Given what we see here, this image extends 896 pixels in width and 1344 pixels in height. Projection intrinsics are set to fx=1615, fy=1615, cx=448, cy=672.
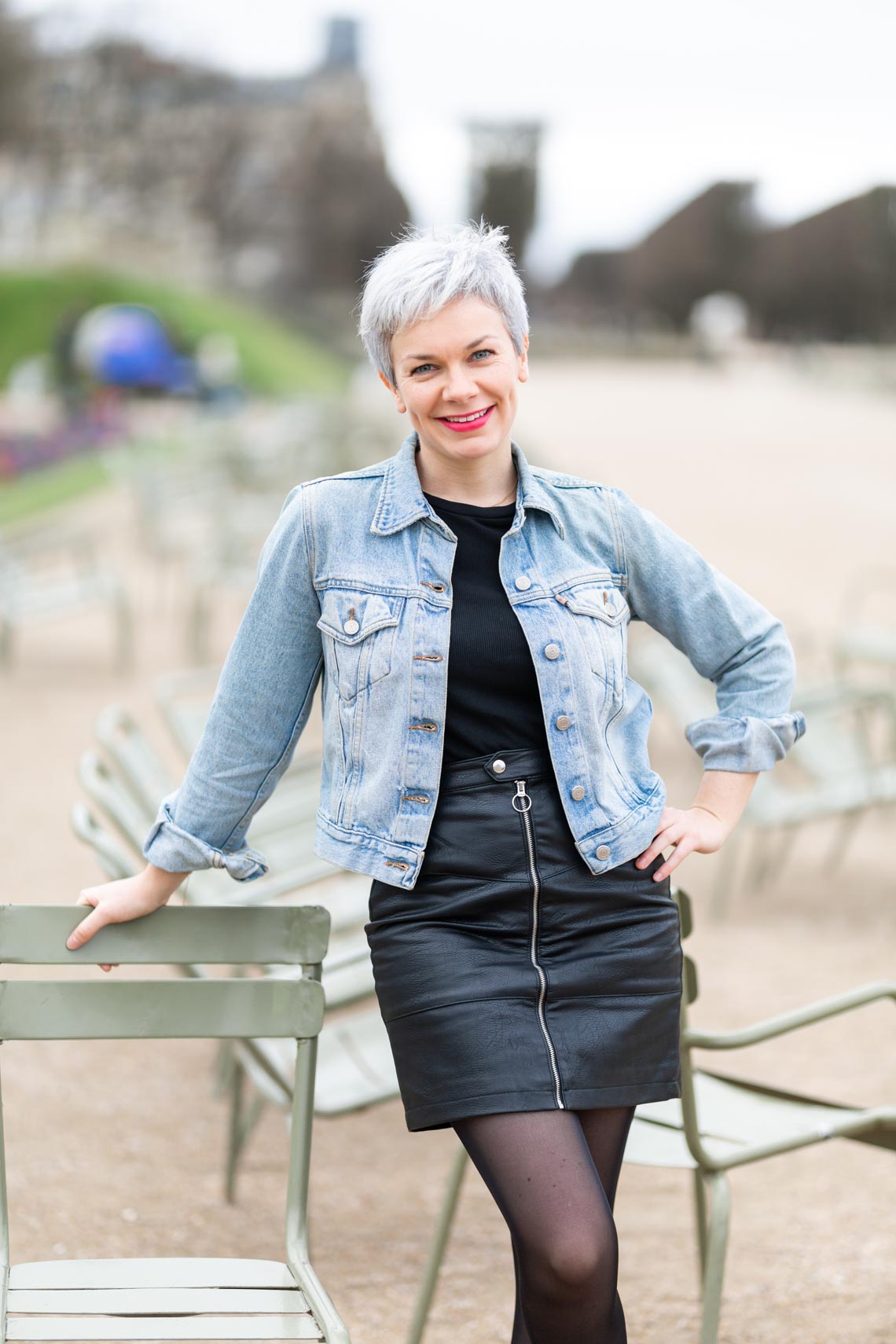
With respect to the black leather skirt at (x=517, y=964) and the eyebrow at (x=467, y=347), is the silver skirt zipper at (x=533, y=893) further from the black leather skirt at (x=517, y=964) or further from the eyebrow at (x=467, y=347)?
the eyebrow at (x=467, y=347)

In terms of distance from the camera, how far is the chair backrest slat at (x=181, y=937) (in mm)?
2342

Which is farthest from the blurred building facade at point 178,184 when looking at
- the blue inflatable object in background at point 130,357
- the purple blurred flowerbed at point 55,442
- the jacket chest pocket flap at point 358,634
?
the jacket chest pocket flap at point 358,634

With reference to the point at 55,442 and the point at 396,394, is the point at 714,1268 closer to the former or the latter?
the point at 396,394

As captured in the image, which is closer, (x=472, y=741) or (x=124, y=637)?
(x=472, y=741)

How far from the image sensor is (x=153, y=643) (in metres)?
11.0

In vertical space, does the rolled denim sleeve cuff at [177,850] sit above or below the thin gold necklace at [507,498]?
below

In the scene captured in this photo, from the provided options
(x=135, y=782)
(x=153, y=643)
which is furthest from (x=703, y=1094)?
(x=153, y=643)

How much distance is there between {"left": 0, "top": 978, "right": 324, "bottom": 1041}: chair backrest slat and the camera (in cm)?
239

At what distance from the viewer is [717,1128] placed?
276 centimetres

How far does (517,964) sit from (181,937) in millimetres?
530

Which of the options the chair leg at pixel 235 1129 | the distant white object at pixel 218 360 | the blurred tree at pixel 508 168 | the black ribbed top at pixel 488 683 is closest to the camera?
the black ribbed top at pixel 488 683

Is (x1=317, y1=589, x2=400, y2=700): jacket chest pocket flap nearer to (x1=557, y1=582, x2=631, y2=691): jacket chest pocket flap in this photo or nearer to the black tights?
(x1=557, y1=582, x2=631, y2=691): jacket chest pocket flap

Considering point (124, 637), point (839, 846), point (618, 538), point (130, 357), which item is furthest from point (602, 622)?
point (130, 357)

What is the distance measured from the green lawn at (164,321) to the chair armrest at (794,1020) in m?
39.0
